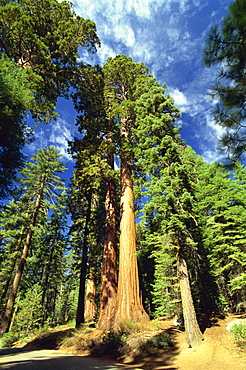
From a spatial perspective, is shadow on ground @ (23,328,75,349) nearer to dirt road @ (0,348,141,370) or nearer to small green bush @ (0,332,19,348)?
small green bush @ (0,332,19,348)

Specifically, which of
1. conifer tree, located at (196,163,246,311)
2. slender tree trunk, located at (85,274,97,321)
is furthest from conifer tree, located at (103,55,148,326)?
slender tree trunk, located at (85,274,97,321)

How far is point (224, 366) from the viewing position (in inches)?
188

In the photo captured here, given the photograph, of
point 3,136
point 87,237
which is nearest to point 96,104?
point 3,136

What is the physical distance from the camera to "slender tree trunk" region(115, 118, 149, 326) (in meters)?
8.29

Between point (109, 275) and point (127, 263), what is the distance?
53.8 inches

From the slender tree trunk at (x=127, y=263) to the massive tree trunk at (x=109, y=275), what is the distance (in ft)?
2.19

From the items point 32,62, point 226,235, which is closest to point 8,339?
point 226,235

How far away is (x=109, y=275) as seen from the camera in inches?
388

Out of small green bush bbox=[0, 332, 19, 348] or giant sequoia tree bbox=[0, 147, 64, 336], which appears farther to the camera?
giant sequoia tree bbox=[0, 147, 64, 336]

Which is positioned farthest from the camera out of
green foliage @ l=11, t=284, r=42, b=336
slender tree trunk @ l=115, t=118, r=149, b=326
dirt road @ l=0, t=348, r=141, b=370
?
green foliage @ l=11, t=284, r=42, b=336

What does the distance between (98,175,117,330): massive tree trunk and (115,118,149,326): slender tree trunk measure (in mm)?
667

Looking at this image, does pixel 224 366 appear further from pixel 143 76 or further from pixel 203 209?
pixel 143 76

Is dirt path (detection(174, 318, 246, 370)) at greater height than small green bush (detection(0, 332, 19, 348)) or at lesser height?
greater

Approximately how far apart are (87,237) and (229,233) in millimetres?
9387
